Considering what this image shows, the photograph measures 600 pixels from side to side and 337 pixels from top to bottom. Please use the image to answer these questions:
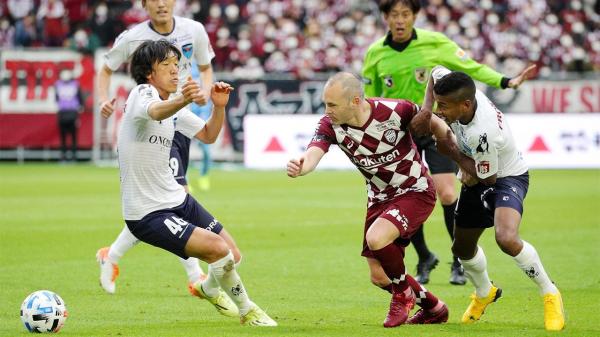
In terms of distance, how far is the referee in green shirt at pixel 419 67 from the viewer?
10.5m

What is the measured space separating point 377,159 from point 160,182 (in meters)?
1.55

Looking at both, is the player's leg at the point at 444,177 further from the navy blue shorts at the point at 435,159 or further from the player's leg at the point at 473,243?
the player's leg at the point at 473,243

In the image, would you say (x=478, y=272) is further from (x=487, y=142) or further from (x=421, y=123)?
(x=421, y=123)

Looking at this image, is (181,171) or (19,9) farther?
(19,9)

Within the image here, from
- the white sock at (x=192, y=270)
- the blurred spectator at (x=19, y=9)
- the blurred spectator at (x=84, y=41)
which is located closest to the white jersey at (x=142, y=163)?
the white sock at (x=192, y=270)

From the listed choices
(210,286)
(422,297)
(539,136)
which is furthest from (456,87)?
(539,136)

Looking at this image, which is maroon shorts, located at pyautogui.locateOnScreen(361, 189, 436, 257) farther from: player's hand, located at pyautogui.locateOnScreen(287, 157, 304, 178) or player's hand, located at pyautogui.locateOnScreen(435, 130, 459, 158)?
player's hand, located at pyautogui.locateOnScreen(287, 157, 304, 178)

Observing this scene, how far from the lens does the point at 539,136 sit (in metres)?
24.3

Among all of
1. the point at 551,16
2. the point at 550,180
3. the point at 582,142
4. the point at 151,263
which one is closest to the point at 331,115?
the point at 151,263

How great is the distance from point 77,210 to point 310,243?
5243 mm

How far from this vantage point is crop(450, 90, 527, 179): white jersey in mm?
7988

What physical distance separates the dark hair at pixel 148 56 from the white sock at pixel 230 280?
139 centimetres

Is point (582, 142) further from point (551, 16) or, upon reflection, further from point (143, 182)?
point (143, 182)

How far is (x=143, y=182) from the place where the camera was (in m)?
7.82
